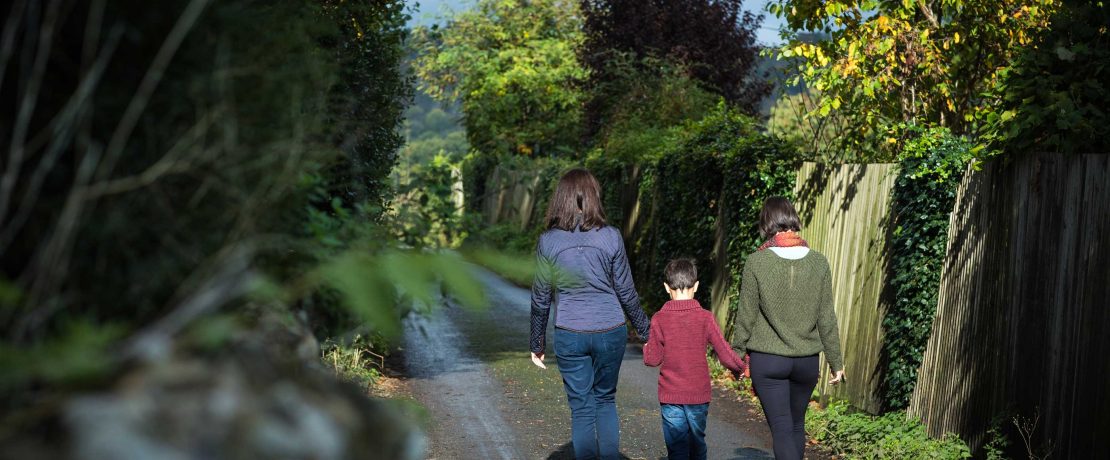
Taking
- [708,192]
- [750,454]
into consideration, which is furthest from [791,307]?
[708,192]

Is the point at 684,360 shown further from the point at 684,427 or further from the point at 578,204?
the point at 578,204

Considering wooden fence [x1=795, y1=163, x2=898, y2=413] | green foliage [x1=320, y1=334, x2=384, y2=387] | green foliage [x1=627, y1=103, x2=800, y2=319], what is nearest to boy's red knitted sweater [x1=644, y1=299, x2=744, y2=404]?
wooden fence [x1=795, y1=163, x2=898, y2=413]

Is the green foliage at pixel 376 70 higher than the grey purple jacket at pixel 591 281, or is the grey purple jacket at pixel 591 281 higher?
the green foliage at pixel 376 70

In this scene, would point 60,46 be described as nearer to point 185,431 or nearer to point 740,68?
point 185,431

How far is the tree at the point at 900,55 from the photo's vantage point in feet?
35.1

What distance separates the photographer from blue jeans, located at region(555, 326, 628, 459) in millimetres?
6168

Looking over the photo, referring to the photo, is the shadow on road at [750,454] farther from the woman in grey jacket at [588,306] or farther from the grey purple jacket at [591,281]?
the grey purple jacket at [591,281]

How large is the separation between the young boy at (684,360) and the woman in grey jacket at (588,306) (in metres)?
0.23

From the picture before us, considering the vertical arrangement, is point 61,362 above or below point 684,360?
above

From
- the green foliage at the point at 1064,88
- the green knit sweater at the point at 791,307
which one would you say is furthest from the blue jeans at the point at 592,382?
the green foliage at the point at 1064,88

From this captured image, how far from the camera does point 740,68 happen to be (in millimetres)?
25953

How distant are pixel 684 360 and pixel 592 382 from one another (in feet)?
1.80

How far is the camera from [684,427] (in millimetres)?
6219

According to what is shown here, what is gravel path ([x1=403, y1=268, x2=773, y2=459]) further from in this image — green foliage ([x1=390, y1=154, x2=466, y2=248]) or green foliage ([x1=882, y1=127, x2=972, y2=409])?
green foliage ([x1=390, y1=154, x2=466, y2=248])
